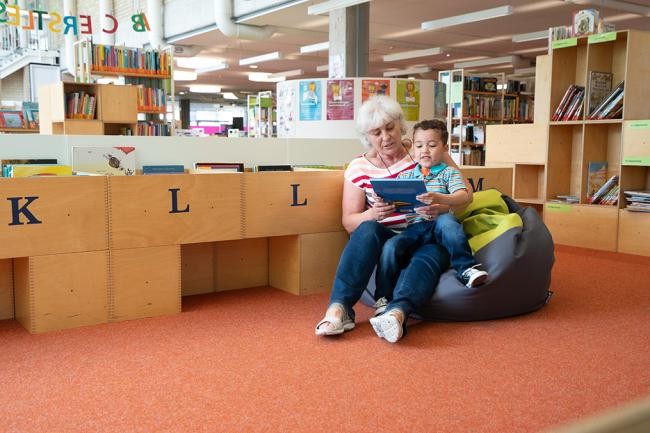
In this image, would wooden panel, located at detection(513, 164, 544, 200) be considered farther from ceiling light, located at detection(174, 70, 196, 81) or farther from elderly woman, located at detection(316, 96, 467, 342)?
ceiling light, located at detection(174, 70, 196, 81)

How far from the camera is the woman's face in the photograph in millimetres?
3258

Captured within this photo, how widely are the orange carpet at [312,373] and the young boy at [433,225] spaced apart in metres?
0.25

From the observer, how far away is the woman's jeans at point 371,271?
2.84 metres

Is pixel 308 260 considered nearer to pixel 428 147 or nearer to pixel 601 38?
pixel 428 147

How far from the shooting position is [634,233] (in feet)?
16.6

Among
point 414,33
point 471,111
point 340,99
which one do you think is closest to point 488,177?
point 340,99

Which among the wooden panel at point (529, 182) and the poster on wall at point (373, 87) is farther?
the poster on wall at point (373, 87)

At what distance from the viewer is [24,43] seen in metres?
15.6

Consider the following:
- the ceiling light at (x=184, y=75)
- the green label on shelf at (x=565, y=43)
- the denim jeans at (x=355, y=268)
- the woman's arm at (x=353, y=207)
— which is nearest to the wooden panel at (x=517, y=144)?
the green label on shelf at (x=565, y=43)

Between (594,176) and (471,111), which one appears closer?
(594,176)

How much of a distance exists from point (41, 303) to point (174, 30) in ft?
36.2

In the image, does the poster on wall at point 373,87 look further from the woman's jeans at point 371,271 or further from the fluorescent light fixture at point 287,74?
the fluorescent light fixture at point 287,74

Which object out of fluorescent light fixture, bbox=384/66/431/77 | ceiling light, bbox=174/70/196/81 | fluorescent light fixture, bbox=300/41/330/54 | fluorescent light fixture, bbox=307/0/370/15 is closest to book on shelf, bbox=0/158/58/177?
fluorescent light fixture, bbox=307/0/370/15

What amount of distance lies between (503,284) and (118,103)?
562 centimetres
